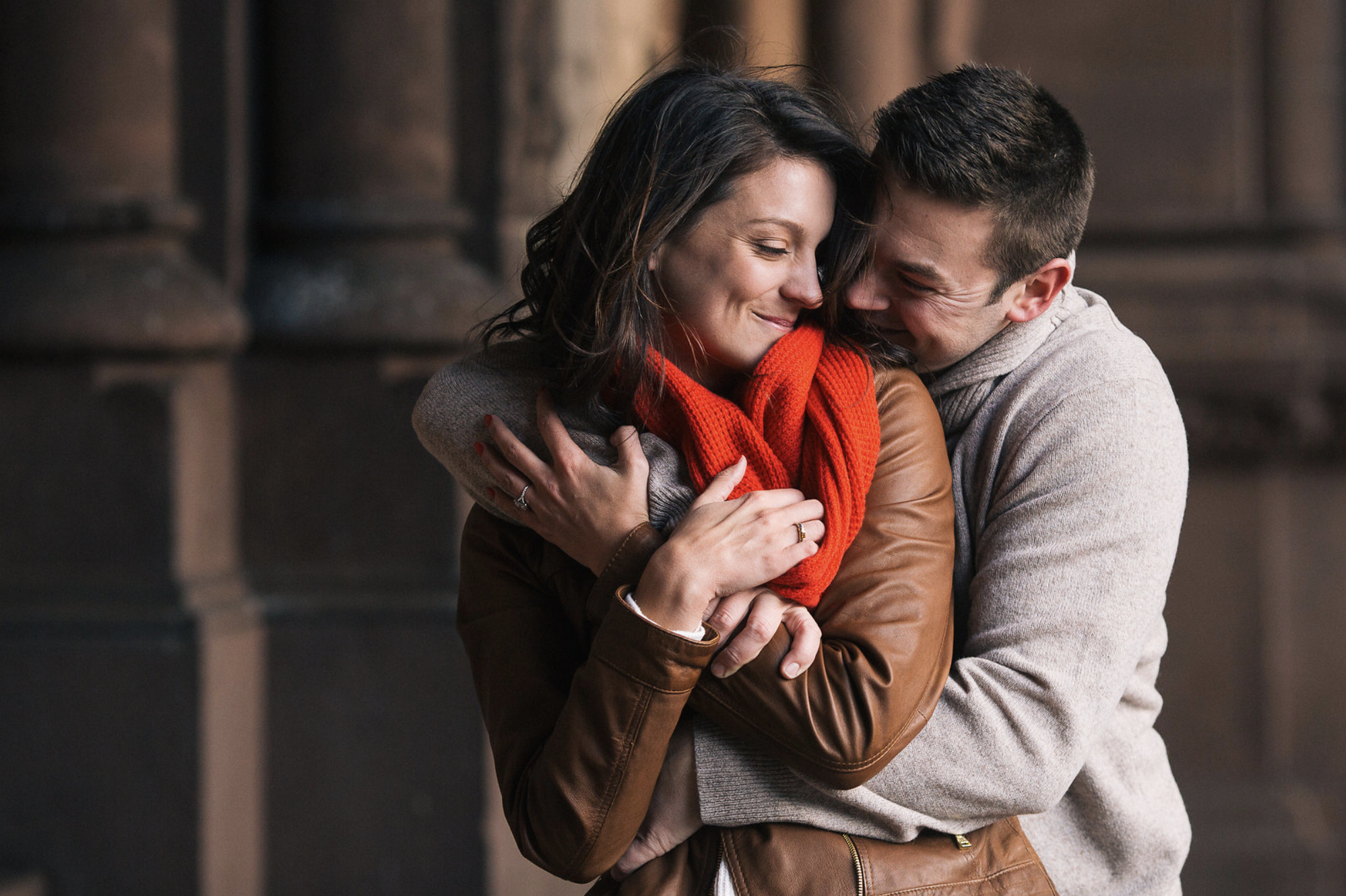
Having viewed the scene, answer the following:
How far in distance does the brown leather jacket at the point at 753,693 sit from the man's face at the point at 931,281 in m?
0.10

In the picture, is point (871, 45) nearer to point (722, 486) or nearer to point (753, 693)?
point (722, 486)

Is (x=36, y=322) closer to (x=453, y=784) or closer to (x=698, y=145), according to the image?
(x=453, y=784)

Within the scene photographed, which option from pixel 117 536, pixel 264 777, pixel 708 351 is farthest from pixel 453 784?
pixel 708 351

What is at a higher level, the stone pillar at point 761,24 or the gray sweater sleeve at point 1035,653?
the stone pillar at point 761,24

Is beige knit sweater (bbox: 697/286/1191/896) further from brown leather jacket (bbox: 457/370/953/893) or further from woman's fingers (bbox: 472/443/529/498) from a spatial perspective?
woman's fingers (bbox: 472/443/529/498)

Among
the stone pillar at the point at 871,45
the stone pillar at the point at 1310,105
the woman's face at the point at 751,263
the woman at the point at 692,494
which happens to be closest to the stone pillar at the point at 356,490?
the stone pillar at the point at 871,45

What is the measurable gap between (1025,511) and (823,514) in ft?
0.82

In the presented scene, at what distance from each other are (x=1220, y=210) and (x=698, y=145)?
2.89 m

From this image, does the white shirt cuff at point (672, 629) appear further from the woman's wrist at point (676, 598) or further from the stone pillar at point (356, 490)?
the stone pillar at point (356, 490)

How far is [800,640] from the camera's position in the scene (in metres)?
1.29

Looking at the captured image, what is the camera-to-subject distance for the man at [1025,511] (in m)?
1.33

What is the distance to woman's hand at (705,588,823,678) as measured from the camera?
1.28 m

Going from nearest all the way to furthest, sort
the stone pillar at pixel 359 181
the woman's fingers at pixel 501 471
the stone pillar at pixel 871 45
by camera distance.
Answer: the woman's fingers at pixel 501 471 < the stone pillar at pixel 359 181 < the stone pillar at pixel 871 45

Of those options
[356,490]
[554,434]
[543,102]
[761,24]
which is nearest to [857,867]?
[554,434]
